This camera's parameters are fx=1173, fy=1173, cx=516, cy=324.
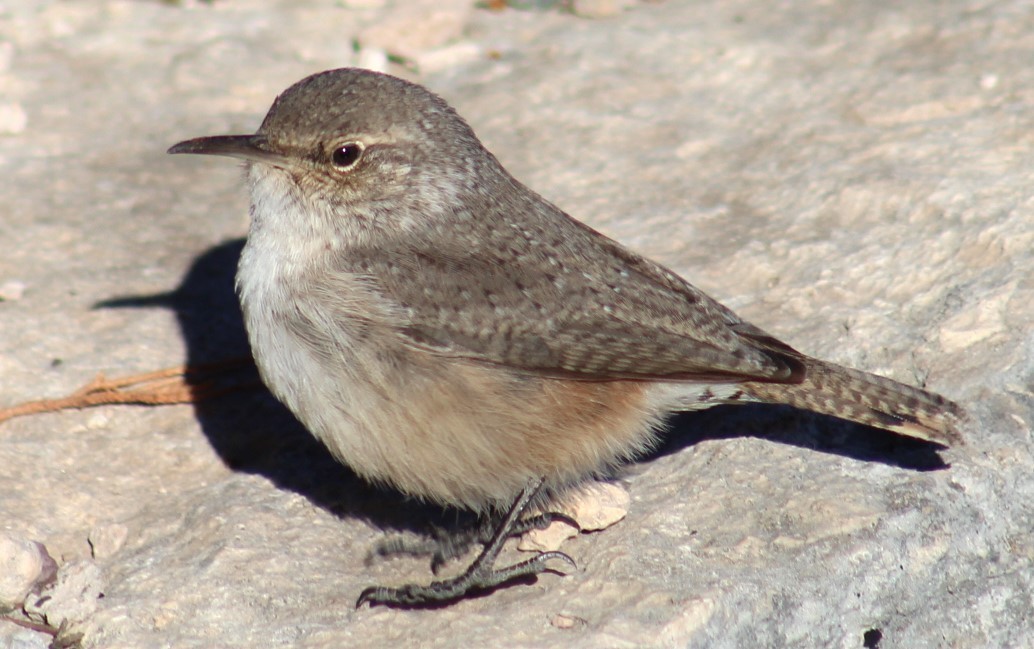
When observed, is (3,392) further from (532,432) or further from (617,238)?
(617,238)

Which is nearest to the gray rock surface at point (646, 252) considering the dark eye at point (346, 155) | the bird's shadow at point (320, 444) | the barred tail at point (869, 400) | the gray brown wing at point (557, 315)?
the bird's shadow at point (320, 444)

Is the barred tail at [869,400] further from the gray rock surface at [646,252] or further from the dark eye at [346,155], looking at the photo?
the dark eye at [346,155]

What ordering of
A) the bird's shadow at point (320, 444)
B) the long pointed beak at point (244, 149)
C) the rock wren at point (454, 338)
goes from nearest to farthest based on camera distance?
1. the rock wren at point (454, 338)
2. the long pointed beak at point (244, 149)
3. the bird's shadow at point (320, 444)

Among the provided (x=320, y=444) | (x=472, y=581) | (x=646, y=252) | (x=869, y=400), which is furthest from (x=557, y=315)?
(x=646, y=252)

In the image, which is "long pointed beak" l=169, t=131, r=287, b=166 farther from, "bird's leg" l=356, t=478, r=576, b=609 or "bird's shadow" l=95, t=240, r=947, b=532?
"bird's leg" l=356, t=478, r=576, b=609

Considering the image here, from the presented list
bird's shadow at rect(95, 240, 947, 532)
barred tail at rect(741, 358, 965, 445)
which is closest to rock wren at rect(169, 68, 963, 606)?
barred tail at rect(741, 358, 965, 445)

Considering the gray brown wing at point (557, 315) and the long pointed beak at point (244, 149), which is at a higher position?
the long pointed beak at point (244, 149)

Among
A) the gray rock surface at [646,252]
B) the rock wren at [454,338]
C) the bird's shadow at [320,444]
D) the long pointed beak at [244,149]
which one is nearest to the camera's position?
the gray rock surface at [646,252]
